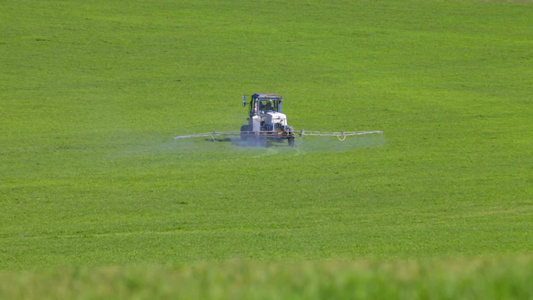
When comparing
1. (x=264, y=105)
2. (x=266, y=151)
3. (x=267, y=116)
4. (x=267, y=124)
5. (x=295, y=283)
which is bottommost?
(x=295, y=283)

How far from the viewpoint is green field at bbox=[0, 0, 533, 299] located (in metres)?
6.64

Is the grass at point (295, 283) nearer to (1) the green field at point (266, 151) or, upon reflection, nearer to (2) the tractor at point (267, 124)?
(1) the green field at point (266, 151)

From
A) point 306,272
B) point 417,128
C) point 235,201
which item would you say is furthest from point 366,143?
point 306,272

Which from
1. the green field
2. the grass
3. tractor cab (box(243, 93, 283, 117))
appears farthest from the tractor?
the grass

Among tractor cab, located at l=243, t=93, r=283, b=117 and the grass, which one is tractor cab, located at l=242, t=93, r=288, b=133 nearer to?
tractor cab, located at l=243, t=93, r=283, b=117

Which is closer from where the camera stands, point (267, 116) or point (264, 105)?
point (267, 116)

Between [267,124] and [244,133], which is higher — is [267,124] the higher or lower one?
the higher one

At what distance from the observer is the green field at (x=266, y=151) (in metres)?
6.64

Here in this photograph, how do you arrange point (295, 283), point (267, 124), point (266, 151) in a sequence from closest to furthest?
point (295, 283)
point (266, 151)
point (267, 124)

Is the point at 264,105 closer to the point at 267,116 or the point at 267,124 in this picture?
the point at 267,116

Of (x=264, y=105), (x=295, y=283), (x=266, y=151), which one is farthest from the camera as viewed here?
(x=264, y=105)

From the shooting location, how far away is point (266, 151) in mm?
26453

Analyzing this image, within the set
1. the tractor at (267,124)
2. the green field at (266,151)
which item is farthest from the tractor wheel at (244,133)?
the green field at (266,151)

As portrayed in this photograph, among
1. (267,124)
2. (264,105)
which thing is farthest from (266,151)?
(264,105)
